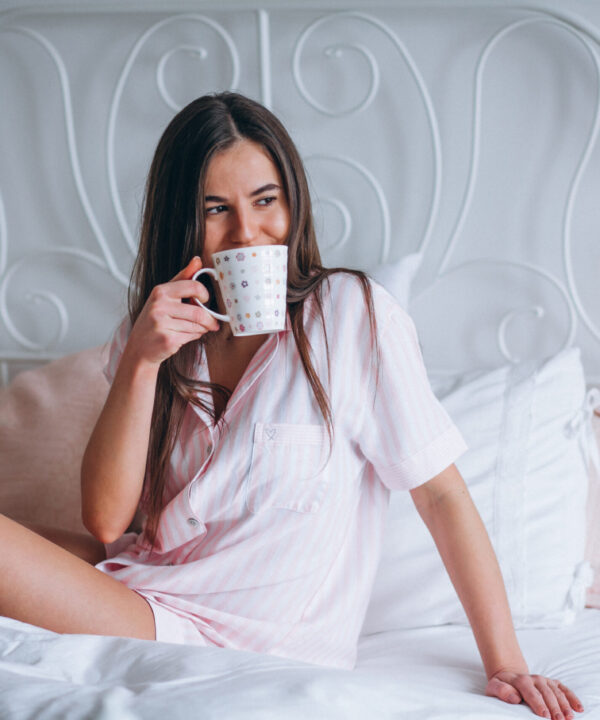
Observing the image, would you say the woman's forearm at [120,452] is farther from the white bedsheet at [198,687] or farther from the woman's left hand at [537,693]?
the woman's left hand at [537,693]

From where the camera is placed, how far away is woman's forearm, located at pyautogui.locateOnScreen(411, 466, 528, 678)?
1.00 metres

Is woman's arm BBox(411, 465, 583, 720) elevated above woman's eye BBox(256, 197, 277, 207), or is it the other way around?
woman's eye BBox(256, 197, 277, 207)

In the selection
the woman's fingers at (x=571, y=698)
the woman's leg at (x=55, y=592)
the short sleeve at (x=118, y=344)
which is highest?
the short sleeve at (x=118, y=344)

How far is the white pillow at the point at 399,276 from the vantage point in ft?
4.93

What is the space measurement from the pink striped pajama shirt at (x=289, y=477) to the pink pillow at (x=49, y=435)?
1.09 ft

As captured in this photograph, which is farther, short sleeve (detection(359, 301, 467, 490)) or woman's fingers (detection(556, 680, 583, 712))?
short sleeve (detection(359, 301, 467, 490))

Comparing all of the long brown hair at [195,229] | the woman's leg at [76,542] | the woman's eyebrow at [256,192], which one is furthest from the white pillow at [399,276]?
the woman's leg at [76,542]

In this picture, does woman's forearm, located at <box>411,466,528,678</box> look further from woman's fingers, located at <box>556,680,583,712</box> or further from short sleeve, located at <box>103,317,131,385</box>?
short sleeve, located at <box>103,317,131,385</box>

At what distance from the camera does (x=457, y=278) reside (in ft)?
5.57

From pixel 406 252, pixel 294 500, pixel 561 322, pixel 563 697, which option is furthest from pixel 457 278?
pixel 563 697

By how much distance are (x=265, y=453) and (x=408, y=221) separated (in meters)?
0.81

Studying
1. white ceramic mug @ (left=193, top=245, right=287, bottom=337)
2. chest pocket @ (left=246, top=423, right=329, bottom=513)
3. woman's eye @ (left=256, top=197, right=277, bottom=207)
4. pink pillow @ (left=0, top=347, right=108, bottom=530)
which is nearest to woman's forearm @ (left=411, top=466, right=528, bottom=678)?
chest pocket @ (left=246, top=423, right=329, bottom=513)

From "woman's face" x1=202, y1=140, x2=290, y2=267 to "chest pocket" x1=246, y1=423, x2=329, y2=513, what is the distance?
0.83ft

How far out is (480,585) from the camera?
1021 mm
